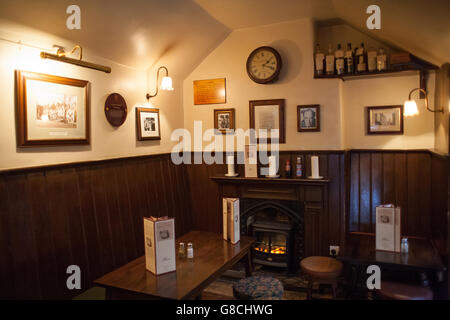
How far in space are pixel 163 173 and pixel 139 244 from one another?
973mm

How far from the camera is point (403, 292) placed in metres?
2.78

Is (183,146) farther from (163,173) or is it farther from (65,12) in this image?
(65,12)

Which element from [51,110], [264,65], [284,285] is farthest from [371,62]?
[51,110]

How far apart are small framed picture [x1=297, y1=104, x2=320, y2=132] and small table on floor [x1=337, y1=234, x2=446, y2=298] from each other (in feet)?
5.01

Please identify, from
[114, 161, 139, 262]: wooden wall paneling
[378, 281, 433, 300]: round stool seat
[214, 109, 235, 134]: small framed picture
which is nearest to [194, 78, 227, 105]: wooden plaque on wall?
[214, 109, 235, 134]: small framed picture

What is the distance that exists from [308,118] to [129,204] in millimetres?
2369

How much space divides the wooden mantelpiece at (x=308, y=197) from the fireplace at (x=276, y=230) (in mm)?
105

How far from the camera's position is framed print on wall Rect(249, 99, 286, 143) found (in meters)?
4.45

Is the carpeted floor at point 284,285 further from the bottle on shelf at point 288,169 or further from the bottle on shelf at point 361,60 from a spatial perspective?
the bottle on shelf at point 361,60

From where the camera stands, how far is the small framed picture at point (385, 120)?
4.25 meters

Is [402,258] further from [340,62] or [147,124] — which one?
[147,124]

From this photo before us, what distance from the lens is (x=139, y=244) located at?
384cm

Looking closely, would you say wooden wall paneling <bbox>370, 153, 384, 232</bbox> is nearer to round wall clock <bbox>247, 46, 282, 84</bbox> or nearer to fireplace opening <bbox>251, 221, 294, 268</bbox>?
fireplace opening <bbox>251, 221, 294, 268</bbox>

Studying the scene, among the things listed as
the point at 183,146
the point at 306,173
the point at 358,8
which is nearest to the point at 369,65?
the point at 358,8
